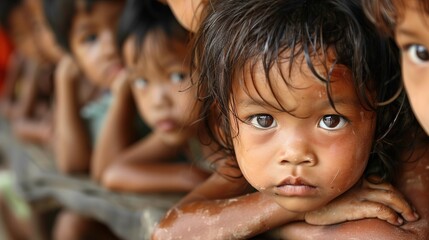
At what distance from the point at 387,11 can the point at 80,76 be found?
5.61ft

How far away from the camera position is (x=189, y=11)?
116 cm

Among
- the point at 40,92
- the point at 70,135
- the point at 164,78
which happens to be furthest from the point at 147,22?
the point at 40,92

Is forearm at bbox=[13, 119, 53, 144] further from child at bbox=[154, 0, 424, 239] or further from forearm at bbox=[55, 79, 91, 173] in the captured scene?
child at bbox=[154, 0, 424, 239]

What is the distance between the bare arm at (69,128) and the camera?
2.13 meters

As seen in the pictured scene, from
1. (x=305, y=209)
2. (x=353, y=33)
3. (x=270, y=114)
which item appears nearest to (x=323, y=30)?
(x=353, y=33)

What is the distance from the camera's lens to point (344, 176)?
0.93 m

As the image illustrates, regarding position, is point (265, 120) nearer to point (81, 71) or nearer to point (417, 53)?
point (417, 53)

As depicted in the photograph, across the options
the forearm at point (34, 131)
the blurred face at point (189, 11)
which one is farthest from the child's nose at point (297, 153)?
the forearm at point (34, 131)

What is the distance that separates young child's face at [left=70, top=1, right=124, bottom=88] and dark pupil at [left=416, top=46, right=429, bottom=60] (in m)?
1.31

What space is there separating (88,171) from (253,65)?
1.31 metres

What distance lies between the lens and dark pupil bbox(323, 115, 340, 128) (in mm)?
934

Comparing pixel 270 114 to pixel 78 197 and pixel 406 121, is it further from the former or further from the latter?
pixel 78 197

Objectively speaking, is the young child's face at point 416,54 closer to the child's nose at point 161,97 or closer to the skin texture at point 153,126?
the skin texture at point 153,126

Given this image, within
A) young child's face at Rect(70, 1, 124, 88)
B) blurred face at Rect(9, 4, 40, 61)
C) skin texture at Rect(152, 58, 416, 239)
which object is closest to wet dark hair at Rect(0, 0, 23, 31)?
blurred face at Rect(9, 4, 40, 61)
